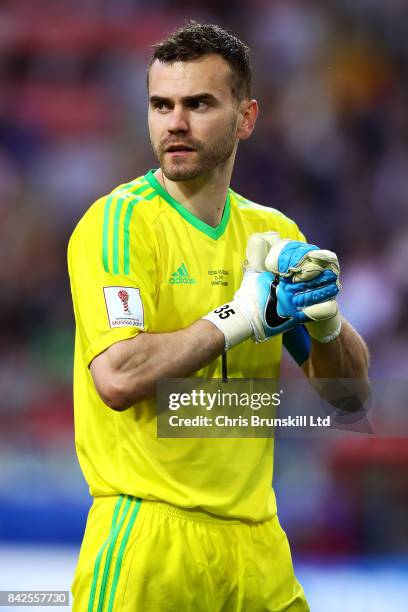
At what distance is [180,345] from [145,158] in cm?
404

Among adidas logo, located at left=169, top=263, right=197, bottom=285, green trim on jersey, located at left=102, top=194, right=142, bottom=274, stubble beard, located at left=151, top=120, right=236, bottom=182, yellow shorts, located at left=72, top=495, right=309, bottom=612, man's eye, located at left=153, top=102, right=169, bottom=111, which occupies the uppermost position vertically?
man's eye, located at left=153, top=102, right=169, bottom=111

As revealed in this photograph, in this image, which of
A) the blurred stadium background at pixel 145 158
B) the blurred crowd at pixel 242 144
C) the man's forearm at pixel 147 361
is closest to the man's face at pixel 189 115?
the man's forearm at pixel 147 361

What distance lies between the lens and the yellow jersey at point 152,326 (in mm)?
2426

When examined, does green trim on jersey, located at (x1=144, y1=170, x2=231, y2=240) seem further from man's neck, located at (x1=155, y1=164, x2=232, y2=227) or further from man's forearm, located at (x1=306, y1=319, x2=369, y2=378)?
man's forearm, located at (x1=306, y1=319, x2=369, y2=378)

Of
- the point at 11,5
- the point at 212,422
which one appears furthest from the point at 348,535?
the point at 11,5

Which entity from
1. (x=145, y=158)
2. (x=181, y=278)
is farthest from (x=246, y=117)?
(x=145, y=158)

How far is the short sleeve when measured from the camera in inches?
93.5

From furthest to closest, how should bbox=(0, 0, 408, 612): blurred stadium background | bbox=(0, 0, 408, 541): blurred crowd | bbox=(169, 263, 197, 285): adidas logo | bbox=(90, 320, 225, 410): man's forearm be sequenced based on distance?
1. bbox=(0, 0, 408, 541): blurred crowd
2. bbox=(0, 0, 408, 612): blurred stadium background
3. bbox=(169, 263, 197, 285): adidas logo
4. bbox=(90, 320, 225, 410): man's forearm

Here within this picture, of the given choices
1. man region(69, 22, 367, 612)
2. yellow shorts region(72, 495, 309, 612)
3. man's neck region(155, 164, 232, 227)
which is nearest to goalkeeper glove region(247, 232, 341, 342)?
man region(69, 22, 367, 612)

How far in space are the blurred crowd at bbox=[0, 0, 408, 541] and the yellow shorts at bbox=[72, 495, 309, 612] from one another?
335 centimetres

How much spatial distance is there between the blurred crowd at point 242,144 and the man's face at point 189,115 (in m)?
3.27

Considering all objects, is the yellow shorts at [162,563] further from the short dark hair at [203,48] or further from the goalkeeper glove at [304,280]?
the short dark hair at [203,48]

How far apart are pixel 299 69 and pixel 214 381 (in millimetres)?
4307

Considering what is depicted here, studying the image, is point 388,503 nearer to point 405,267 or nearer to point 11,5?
point 405,267
